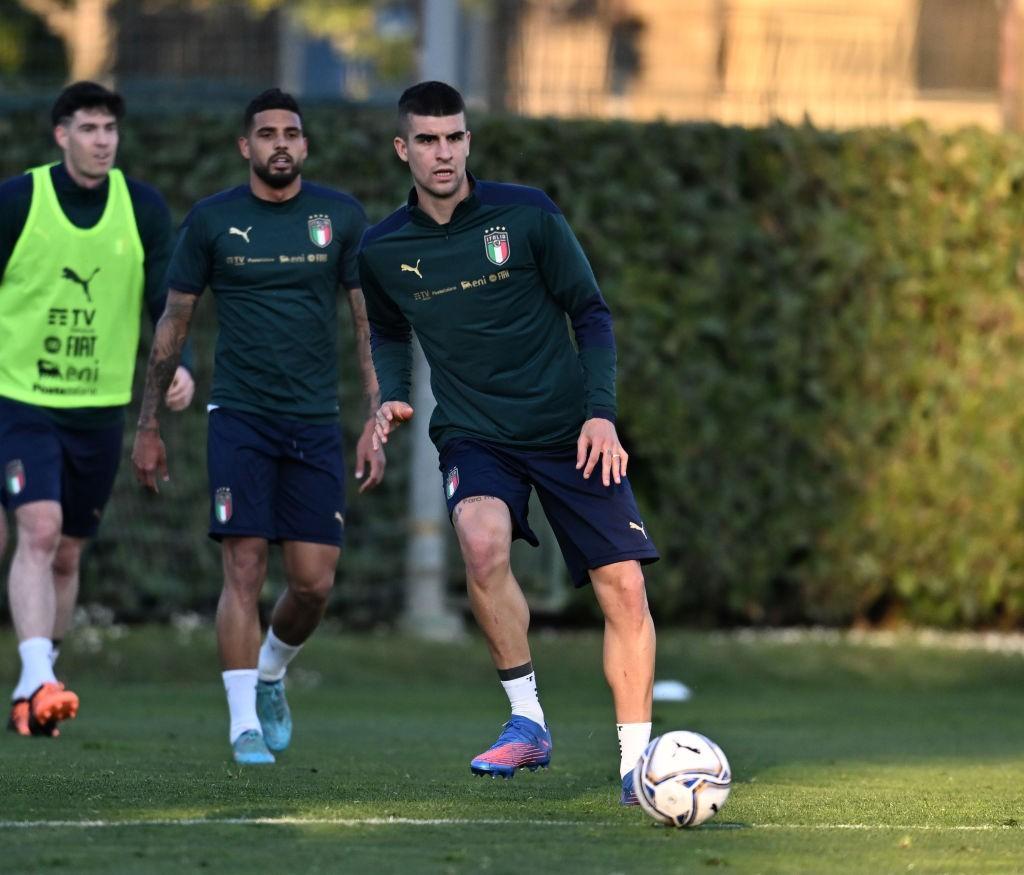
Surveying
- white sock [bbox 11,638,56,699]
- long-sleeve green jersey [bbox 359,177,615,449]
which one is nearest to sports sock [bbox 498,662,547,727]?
long-sleeve green jersey [bbox 359,177,615,449]

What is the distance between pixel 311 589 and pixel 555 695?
13.4 feet

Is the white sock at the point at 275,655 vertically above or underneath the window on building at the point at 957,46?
underneath

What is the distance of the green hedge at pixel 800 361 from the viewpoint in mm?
13727

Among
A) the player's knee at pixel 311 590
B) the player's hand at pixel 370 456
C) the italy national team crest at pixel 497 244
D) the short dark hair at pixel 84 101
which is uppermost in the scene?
the short dark hair at pixel 84 101

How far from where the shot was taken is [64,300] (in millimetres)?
9094

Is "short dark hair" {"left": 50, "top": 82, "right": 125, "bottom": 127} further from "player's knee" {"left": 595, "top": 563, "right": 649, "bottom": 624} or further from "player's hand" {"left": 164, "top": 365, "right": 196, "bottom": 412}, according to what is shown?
"player's knee" {"left": 595, "top": 563, "right": 649, "bottom": 624}

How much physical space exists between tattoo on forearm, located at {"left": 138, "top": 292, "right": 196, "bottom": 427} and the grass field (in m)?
1.37

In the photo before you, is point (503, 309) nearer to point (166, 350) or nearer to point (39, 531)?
point (166, 350)

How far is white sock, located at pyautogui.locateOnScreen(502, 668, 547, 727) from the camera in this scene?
6.91 meters

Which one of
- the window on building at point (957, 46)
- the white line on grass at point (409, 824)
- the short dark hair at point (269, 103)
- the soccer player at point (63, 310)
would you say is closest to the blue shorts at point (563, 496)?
the white line on grass at point (409, 824)

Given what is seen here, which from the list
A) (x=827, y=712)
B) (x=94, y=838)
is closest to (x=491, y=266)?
(x=94, y=838)

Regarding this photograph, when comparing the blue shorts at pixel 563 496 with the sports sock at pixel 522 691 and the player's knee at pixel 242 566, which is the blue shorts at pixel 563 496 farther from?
the player's knee at pixel 242 566

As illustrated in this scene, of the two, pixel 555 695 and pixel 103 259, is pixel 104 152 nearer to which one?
pixel 103 259

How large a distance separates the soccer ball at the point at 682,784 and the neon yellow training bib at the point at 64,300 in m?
4.10
